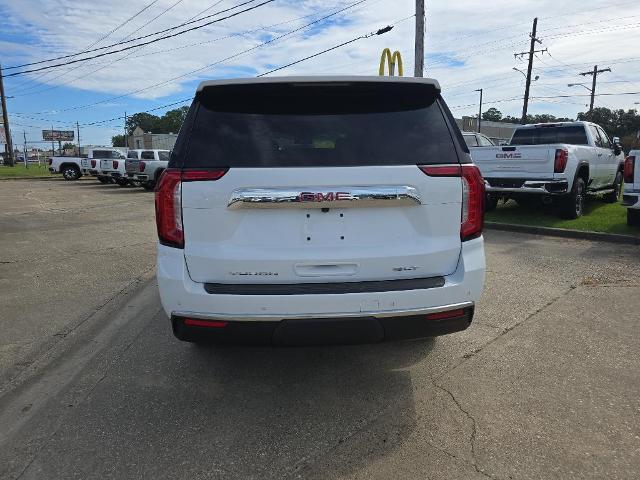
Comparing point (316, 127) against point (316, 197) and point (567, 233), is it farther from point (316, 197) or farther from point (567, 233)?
point (567, 233)

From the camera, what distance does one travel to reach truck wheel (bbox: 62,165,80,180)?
106 feet

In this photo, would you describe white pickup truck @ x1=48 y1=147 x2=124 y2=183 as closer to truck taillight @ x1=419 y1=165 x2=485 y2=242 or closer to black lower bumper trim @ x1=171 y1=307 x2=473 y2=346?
black lower bumper trim @ x1=171 y1=307 x2=473 y2=346

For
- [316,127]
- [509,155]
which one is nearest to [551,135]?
[509,155]

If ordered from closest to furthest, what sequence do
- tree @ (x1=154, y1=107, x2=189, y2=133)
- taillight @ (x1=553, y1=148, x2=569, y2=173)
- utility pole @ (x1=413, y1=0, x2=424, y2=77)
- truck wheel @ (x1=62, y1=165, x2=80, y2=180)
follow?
taillight @ (x1=553, y1=148, x2=569, y2=173) < utility pole @ (x1=413, y1=0, x2=424, y2=77) < truck wheel @ (x1=62, y1=165, x2=80, y2=180) < tree @ (x1=154, y1=107, x2=189, y2=133)

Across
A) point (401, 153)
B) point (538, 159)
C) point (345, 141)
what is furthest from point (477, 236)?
point (538, 159)

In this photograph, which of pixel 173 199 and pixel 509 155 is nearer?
pixel 173 199

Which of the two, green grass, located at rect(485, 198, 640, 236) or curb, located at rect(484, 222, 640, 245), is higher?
green grass, located at rect(485, 198, 640, 236)

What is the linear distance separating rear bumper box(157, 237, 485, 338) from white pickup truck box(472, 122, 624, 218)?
745 centimetres

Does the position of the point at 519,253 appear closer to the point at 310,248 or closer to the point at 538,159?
the point at 538,159

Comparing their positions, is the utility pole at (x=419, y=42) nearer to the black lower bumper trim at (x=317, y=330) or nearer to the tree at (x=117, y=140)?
the black lower bumper trim at (x=317, y=330)

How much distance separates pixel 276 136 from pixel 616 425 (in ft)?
8.68

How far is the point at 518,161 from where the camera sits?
9695 mm

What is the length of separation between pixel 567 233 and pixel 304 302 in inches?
309

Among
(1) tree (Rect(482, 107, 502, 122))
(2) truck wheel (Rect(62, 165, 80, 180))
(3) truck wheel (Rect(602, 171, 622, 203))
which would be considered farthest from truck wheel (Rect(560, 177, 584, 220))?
(1) tree (Rect(482, 107, 502, 122))
